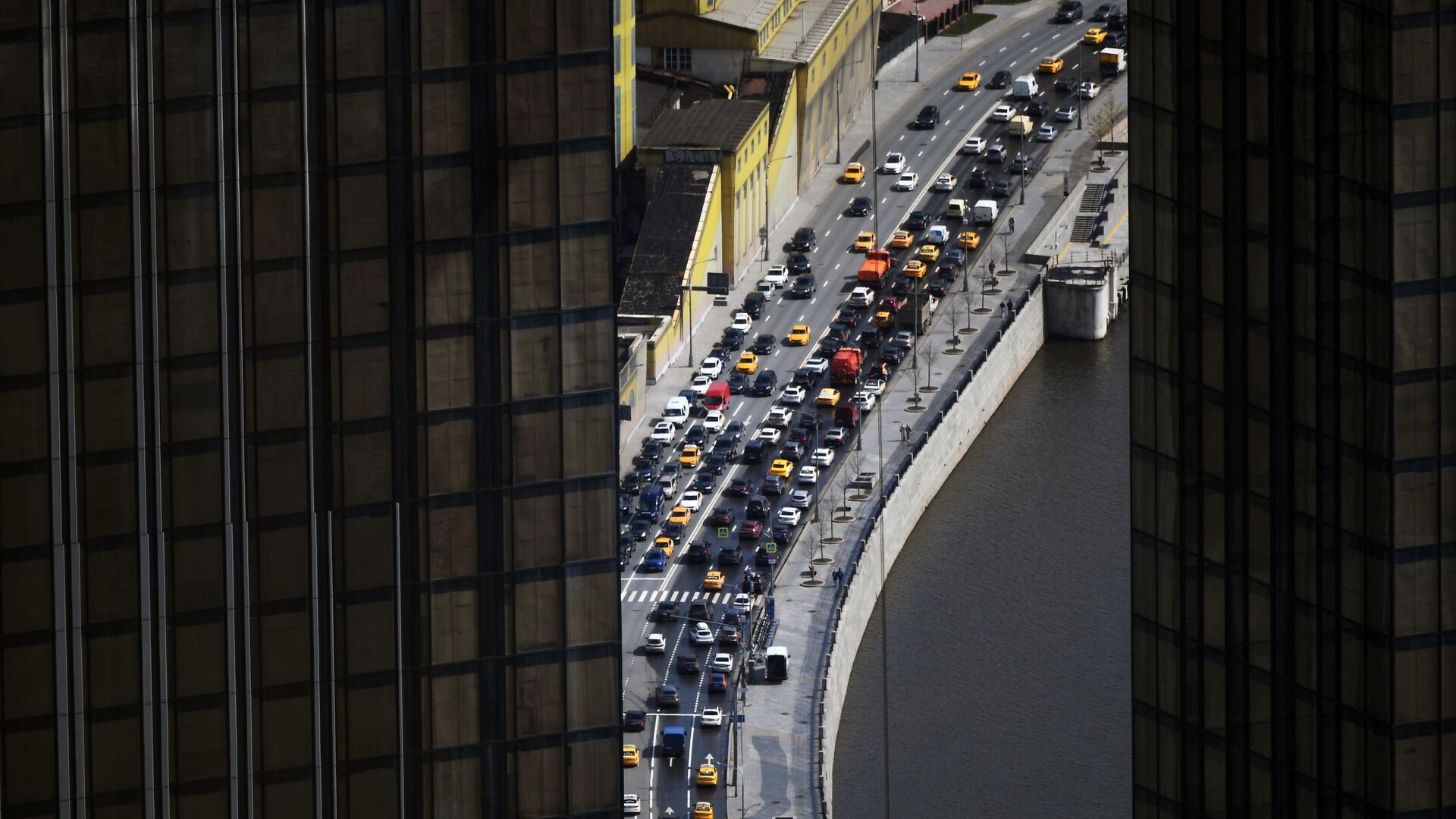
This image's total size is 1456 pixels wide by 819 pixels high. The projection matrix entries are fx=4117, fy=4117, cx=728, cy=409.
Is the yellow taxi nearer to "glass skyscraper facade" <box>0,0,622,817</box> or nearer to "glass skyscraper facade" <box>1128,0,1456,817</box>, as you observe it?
"glass skyscraper facade" <box>1128,0,1456,817</box>

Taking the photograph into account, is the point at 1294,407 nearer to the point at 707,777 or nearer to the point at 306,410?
the point at 306,410

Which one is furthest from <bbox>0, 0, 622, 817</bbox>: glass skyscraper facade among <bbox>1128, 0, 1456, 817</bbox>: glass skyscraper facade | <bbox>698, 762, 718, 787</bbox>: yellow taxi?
<bbox>698, 762, 718, 787</bbox>: yellow taxi

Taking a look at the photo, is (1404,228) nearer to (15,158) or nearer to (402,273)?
(402,273)

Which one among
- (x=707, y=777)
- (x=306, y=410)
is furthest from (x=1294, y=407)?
(x=707, y=777)

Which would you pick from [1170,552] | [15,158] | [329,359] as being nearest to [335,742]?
[329,359]

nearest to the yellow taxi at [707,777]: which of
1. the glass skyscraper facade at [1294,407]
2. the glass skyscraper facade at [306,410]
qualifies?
the glass skyscraper facade at [1294,407]
